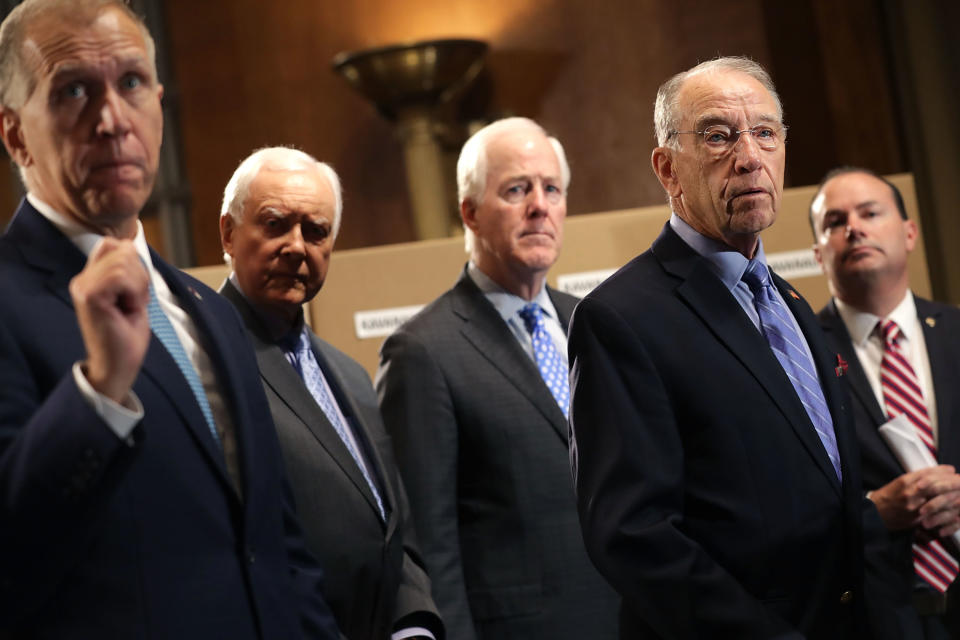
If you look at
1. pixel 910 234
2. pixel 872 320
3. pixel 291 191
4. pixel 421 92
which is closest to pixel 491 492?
pixel 291 191

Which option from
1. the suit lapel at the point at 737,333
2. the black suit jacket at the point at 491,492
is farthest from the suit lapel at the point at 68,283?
the black suit jacket at the point at 491,492

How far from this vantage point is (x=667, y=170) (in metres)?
2.25

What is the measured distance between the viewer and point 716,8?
6.57 metres

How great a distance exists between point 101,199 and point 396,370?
1.41 meters

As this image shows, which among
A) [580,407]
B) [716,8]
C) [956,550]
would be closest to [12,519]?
[580,407]

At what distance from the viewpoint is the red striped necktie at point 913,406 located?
288cm

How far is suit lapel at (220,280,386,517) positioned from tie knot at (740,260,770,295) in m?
0.89

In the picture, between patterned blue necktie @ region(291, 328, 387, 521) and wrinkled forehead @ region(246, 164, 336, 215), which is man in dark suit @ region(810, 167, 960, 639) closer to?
patterned blue necktie @ region(291, 328, 387, 521)

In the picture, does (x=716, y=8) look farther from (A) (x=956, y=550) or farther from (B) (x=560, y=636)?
(B) (x=560, y=636)

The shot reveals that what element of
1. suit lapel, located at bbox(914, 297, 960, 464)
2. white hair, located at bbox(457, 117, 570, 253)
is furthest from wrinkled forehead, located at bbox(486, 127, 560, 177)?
suit lapel, located at bbox(914, 297, 960, 464)

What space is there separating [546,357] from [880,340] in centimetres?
108

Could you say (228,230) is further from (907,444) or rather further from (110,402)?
(907,444)

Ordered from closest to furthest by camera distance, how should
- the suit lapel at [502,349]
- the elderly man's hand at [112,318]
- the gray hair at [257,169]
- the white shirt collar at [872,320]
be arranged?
1. the elderly man's hand at [112,318]
2. the gray hair at [257,169]
3. the suit lapel at [502,349]
4. the white shirt collar at [872,320]

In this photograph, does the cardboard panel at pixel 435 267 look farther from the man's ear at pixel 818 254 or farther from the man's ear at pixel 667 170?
the man's ear at pixel 667 170
